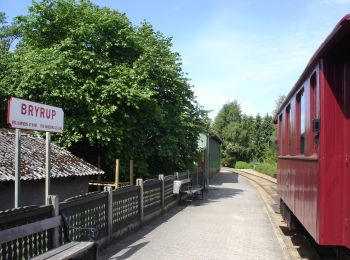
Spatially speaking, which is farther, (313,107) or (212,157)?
(212,157)

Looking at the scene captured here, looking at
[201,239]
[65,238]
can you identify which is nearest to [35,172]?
[201,239]

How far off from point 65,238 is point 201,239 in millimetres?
4169

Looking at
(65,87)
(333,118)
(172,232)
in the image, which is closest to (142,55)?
(65,87)

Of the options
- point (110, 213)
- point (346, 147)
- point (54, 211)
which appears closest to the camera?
point (346, 147)

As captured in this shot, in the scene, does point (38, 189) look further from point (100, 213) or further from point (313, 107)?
point (313, 107)

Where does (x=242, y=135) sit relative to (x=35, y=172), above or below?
above

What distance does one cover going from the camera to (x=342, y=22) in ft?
15.2

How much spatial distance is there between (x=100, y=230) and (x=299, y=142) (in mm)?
4017

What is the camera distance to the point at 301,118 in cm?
753

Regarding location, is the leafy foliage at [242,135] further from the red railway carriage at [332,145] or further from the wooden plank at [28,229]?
the red railway carriage at [332,145]

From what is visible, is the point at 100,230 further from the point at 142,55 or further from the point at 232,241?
the point at 142,55

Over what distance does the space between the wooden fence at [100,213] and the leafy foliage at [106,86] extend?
4294 mm

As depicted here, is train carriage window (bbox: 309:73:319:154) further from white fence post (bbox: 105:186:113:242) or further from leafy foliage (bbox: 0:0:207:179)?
leafy foliage (bbox: 0:0:207:179)

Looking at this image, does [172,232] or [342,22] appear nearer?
[342,22]
